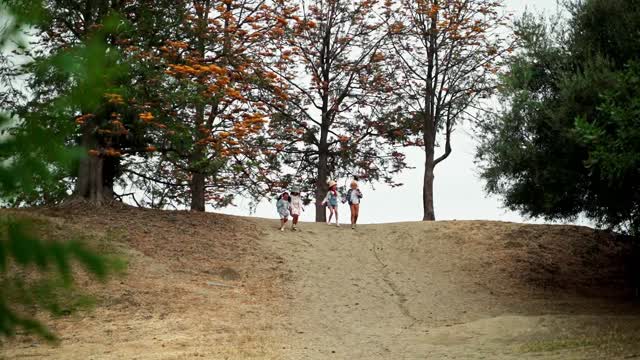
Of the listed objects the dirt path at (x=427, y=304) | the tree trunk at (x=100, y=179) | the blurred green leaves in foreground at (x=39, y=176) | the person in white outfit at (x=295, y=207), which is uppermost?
the tree trunk at (x=100, y=179)

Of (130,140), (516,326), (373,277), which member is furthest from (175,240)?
(516,326)

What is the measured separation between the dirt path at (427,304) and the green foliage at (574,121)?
2.64m

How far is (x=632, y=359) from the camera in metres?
11.9

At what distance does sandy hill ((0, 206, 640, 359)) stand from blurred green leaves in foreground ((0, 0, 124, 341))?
966 cm

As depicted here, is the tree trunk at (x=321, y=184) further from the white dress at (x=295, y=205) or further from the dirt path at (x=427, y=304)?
the white dress at (x=295, y=205)

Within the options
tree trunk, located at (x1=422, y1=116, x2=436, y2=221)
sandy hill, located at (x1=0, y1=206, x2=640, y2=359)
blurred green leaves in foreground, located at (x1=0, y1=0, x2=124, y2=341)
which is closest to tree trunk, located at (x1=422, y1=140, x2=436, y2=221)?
tree trunk, located at (x1=422, y1=116, x2=436, y2=221)

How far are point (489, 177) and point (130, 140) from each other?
428 inches

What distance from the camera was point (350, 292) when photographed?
19.3m

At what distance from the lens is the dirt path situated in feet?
45.5

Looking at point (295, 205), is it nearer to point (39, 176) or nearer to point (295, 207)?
point (295, 207)

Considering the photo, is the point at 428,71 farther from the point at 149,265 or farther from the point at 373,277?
the point at 149,265

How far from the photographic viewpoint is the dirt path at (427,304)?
45.5 feet

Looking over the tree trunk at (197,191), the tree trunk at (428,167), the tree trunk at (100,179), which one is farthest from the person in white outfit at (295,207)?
the tree trunk at (428,167)

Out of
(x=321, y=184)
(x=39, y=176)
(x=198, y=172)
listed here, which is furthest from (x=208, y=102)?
(x=39, y=176)
